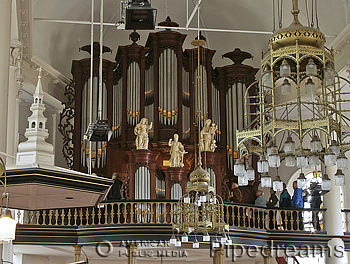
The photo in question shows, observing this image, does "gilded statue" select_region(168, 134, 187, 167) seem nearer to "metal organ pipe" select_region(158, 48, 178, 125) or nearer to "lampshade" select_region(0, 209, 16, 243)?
"metal organ pipe" select_region(158, 48, 178, 125)

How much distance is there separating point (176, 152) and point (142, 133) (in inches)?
42.3

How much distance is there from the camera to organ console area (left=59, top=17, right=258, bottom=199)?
1797 centimetres

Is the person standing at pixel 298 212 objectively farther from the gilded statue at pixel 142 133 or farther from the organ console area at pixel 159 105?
the gilded statue at pixel 142 133

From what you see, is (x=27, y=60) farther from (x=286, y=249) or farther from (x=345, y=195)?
(x=345, y=195)

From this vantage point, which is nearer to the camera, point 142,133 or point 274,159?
point 274,159

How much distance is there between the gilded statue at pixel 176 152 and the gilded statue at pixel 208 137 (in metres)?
0.63

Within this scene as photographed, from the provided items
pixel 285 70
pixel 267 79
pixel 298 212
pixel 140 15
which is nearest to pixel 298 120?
pixel 285 70

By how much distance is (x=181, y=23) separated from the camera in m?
21.9

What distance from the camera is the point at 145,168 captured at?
1700cm

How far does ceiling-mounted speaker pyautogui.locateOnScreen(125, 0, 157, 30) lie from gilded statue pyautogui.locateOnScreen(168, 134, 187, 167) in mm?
8610

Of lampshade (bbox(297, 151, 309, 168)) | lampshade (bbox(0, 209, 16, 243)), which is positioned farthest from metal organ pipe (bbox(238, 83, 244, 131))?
lampshade (bbox(0, 209, 16, 243))

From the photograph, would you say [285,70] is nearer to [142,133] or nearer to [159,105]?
[142,133]

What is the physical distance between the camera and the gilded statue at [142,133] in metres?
17.3

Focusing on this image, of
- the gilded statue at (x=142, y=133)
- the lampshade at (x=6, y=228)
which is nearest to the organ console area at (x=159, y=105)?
the gilded statue at (x=142, y=133)
